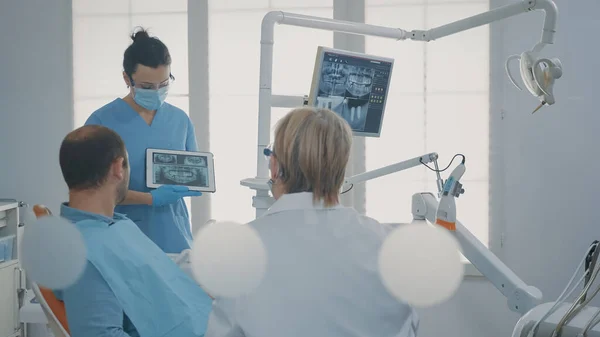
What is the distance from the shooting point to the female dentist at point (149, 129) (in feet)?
7.07

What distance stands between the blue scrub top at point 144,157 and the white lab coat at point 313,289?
4.05ft

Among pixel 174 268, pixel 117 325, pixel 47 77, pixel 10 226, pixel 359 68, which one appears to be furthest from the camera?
pixel 47 77

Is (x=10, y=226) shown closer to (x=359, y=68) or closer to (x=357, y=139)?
(x=357, y=139)

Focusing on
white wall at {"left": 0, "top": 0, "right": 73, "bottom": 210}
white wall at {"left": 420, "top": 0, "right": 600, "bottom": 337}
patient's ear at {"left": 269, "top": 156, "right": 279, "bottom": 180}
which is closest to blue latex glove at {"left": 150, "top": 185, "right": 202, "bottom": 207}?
patient's ear at {"left": 269, "top": 156, "right": 279, "bottom": 180}

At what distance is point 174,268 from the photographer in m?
1.57

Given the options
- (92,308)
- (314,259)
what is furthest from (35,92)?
(314,259)

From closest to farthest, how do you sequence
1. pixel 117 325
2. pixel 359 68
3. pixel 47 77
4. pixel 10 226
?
pixel 117 325 → pixel 359 68 → pixel 10 226 → pixel 47 77

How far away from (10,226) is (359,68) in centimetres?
211

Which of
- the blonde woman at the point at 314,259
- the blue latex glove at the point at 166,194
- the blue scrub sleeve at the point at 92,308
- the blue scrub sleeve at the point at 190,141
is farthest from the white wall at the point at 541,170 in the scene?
the blue scrub sleeve at the point at 92,308

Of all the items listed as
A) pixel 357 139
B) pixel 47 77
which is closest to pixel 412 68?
pixel 357 139

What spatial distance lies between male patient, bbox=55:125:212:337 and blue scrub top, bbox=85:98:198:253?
0.74m

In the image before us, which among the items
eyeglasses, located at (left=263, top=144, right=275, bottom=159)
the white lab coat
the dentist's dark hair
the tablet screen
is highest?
the dentist's dark hair

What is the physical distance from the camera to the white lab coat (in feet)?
3.40

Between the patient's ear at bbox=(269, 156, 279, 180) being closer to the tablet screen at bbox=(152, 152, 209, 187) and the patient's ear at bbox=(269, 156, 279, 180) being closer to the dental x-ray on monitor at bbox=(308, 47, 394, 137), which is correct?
the dental x-ray on monitor at bbox=(308, 47, 394, 137)
